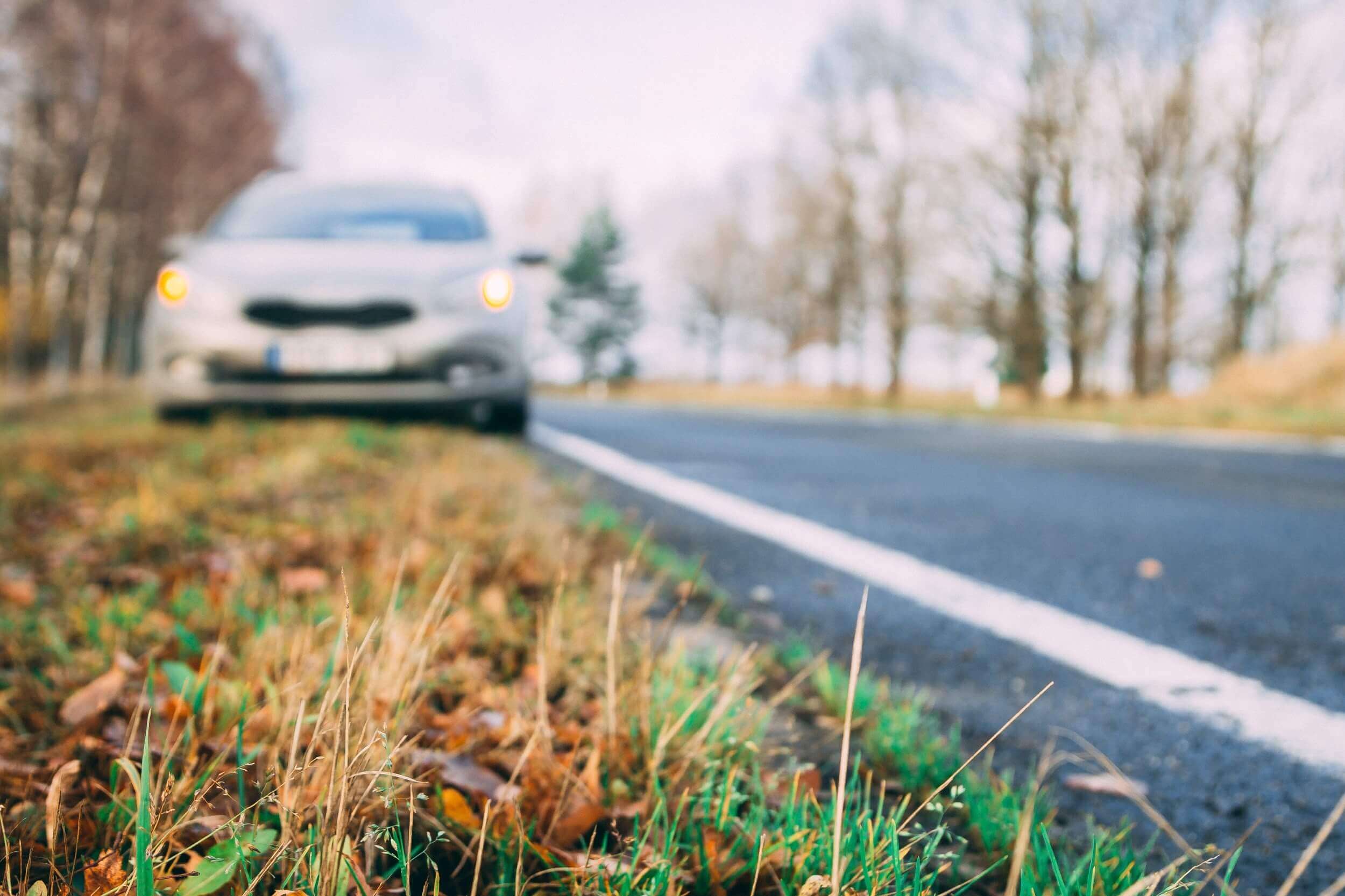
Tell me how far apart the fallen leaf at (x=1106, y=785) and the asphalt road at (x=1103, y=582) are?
2 centimetres

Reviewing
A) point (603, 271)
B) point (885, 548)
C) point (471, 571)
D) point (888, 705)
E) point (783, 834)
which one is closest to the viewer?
point (783, 834)

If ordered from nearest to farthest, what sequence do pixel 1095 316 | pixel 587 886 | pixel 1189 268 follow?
pixel 587 886, pixel 1095 316, pixel 1189 268

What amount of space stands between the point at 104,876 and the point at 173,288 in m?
5.00

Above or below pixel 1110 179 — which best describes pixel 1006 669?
below


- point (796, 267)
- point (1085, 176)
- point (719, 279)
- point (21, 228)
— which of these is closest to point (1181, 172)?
point (1085, 176)

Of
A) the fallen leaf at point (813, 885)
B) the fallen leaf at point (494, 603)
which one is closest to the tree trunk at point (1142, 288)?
the fallen leaf at point (494, 603)

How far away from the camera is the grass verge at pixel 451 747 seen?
3.58 ft

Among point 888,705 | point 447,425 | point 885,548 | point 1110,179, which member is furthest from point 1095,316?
point 888,705

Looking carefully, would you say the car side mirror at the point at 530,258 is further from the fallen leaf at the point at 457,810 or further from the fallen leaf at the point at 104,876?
the fallen leaf at the point at 104,876

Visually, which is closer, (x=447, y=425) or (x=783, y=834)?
(x=783, y=834)

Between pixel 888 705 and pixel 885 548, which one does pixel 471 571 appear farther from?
pixel 885 548

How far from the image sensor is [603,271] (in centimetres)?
5238

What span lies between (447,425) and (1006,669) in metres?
5.21

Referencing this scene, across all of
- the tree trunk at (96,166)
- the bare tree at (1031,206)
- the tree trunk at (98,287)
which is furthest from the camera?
the tree trunk at (98,287)
